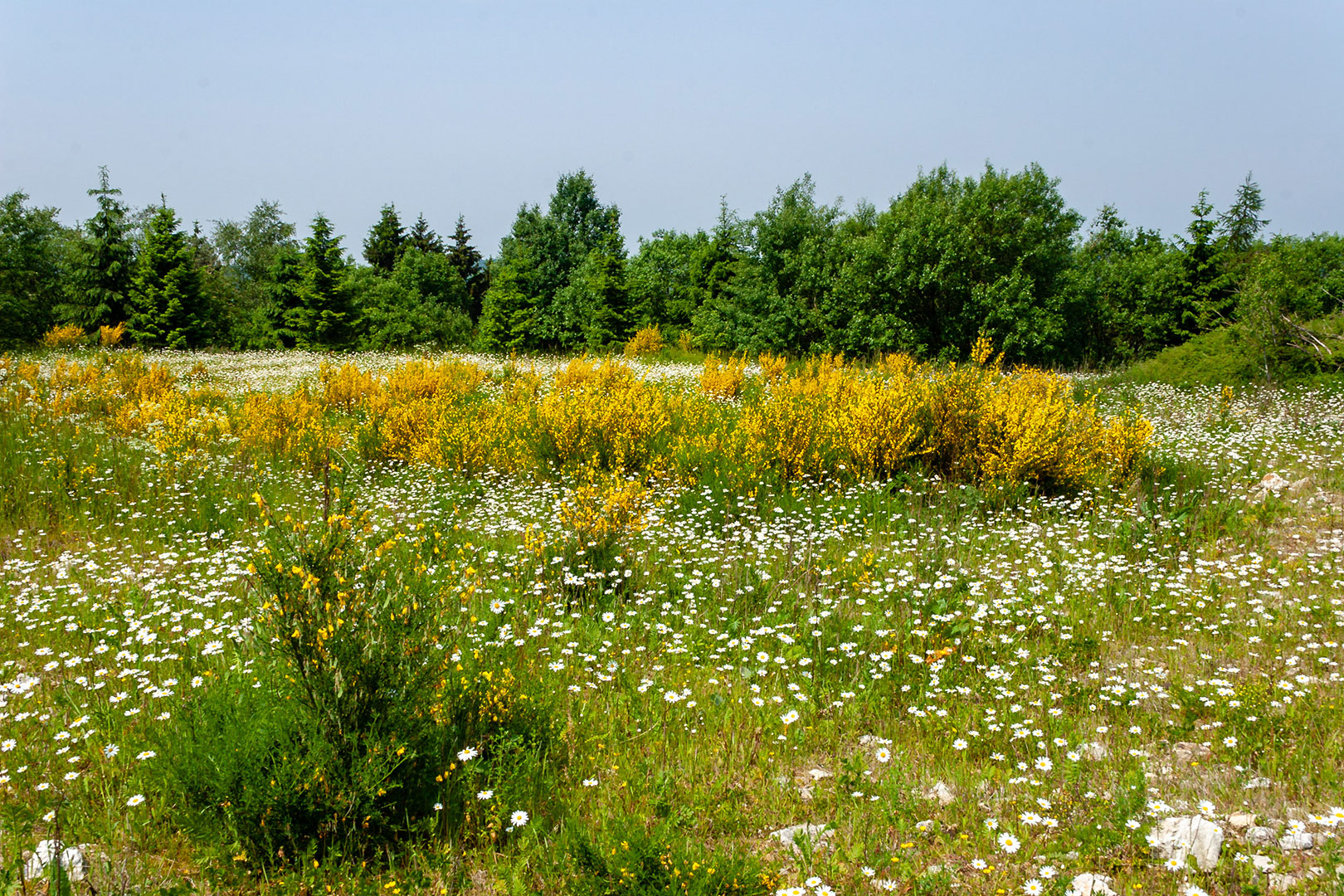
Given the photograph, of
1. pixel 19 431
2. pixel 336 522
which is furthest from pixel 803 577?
pixel 19 431

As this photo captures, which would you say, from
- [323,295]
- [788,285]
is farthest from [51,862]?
[323,295]

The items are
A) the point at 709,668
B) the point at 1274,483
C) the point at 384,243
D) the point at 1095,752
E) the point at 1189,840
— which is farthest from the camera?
the point at 384,243

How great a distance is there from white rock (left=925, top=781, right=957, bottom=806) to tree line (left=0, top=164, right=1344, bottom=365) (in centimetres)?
1523

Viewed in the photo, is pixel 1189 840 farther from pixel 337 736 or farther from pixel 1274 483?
pixel 1274 483

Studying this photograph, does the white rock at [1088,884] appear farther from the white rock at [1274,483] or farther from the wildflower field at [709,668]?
the white rock at [1274,483]

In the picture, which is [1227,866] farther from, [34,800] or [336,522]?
[34,800]

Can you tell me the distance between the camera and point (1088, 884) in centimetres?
233

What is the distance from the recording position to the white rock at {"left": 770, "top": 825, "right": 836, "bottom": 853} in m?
2.62

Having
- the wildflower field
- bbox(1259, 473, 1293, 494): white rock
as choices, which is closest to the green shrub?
the wildflower field

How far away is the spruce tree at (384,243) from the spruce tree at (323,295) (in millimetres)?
19194

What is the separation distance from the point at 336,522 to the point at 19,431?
934cm

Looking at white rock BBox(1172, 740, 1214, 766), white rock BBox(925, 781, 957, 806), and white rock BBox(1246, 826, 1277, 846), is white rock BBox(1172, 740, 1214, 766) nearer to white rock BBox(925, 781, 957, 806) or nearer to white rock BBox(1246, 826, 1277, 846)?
white rock BBox(1246, 826, 1277, 846)

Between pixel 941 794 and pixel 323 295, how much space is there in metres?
35.3

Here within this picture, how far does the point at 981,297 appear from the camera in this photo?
2417 centimetres
